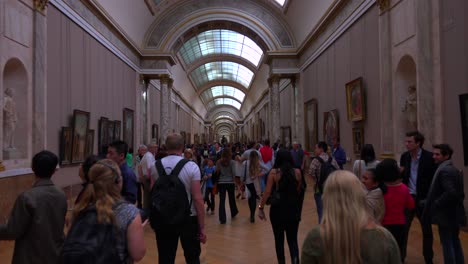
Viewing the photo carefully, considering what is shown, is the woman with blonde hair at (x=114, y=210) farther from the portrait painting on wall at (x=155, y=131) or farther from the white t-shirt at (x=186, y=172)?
the portrait painting on wall at (x=155, y=131)

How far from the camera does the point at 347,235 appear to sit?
2184mm

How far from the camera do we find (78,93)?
13.6 m

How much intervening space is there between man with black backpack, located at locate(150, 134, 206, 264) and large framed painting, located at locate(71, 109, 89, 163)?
366 inches

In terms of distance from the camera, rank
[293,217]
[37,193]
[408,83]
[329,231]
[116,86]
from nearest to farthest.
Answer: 1. [329,231]
2. [37,193]
3. [293,217]
4. [408,83]
5. [116,86]

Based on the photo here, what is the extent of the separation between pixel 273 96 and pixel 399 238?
19495 millimetres

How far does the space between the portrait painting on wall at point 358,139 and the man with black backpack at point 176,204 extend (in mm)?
9299

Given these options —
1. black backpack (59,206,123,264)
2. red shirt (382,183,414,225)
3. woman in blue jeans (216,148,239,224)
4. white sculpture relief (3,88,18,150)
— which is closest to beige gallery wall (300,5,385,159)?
woman in blue jeans (216,148,239,224)

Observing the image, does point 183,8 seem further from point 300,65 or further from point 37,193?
point 37,193

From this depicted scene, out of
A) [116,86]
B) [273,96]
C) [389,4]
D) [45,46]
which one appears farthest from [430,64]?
[273,96]

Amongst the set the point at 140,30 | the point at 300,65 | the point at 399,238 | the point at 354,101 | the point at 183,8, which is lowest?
the point at 399,238

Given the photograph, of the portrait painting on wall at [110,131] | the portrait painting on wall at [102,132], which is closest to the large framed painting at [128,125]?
the portrait painting on wall at [110,131]

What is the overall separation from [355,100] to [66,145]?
8.61 m

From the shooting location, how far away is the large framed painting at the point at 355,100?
1261cm

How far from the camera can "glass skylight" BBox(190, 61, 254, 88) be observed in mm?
42809
